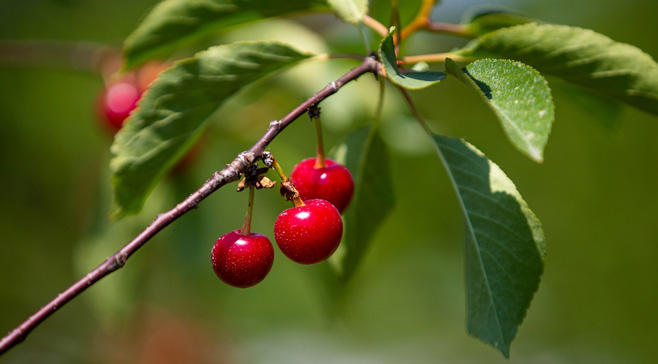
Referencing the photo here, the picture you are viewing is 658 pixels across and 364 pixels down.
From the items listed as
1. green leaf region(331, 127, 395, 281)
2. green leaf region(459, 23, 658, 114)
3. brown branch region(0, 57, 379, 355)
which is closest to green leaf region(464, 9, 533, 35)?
green leaf region(459, 23, 658, 114)

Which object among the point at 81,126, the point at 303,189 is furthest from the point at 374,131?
the point at 81,126

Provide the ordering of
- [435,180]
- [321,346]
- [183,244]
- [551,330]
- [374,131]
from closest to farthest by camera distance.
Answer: [374,131] < [183,244] < [435,180] < [551,330] < [321,346]

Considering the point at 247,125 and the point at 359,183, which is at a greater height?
the point at 359,183

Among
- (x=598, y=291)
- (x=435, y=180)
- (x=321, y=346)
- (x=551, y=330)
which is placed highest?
(x=435, y=180)

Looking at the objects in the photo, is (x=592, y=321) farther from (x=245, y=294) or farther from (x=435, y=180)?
(x=245, y=294)

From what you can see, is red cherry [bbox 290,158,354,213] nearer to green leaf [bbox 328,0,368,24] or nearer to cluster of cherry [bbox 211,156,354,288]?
cluster of cherry [bbox 211,156,354,288]

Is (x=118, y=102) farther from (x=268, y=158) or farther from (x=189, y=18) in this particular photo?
(x=268, y=158)

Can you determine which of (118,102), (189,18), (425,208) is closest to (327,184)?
(189,18)
